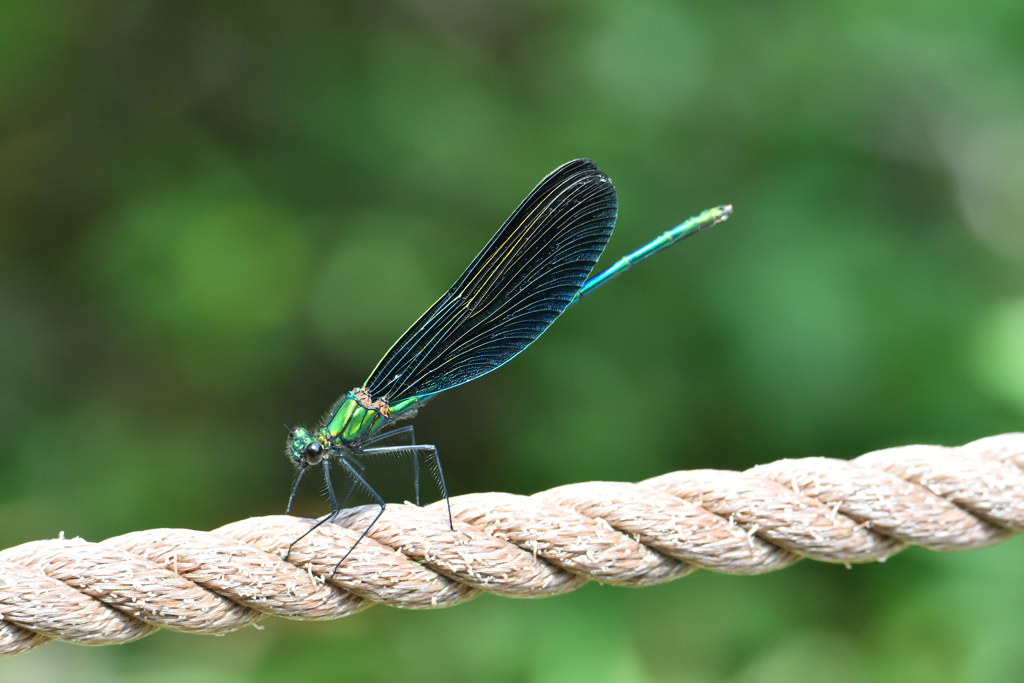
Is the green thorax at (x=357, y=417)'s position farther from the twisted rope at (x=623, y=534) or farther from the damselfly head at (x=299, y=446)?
the twisted rope at (x=623, y=534)

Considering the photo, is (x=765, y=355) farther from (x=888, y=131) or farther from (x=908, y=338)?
(x=888, y=131)

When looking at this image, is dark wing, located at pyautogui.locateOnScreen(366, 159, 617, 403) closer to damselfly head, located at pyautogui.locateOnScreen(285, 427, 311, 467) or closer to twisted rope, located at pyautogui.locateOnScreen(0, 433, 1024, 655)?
damselfly head, located at pyautogui.locateOnScreen(285, 427, 311, 467)

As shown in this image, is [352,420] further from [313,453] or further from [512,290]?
[512,290]

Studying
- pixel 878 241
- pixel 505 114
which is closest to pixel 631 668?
pixel 878 241

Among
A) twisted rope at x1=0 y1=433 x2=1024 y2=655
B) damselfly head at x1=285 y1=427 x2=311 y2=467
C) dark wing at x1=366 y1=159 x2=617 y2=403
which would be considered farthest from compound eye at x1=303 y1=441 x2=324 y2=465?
twisted rope at x1=0 y1=433 x2=1024 y2=655

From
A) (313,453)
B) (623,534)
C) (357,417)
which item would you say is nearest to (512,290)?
(357,417)

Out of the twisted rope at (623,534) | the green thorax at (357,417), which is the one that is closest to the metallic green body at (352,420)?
the green thorax at (357,417)

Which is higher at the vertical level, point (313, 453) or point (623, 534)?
point (313, 453)
